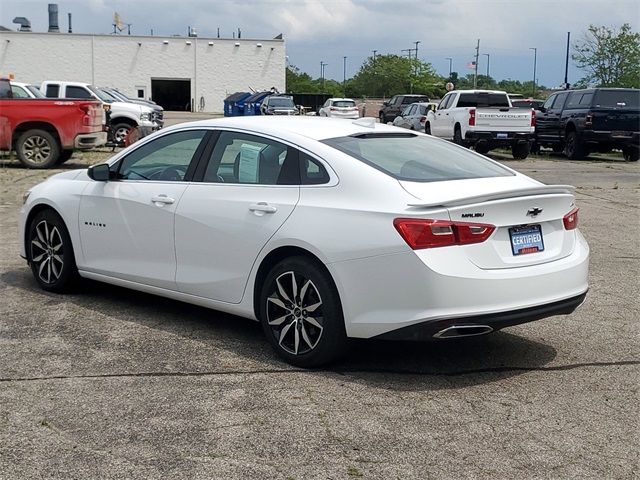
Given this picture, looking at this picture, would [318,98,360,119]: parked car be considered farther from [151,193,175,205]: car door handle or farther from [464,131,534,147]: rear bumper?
[151,193,175,205]: car door handle

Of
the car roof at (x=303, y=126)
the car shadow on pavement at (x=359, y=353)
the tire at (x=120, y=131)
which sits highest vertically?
the car roof at (x=303, y=126)

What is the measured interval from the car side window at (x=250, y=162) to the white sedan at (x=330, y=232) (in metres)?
0.01

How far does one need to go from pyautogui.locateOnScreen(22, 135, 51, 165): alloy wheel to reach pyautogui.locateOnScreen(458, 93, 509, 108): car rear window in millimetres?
13000

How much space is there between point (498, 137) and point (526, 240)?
19.1 metres

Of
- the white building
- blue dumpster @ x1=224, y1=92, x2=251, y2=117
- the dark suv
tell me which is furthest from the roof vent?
the dark suv

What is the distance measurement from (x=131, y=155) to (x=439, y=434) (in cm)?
359

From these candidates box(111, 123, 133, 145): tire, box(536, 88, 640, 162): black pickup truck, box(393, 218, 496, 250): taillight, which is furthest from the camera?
box(111, 123, 133, 145): tire

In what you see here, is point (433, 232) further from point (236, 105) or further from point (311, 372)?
point (236, 105)

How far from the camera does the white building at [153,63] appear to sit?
67062 mm

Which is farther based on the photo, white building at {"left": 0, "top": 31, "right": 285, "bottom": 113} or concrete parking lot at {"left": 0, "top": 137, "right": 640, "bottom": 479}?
white building at {"left": 0, "top": 31, "right": 285, "bottom": 113}

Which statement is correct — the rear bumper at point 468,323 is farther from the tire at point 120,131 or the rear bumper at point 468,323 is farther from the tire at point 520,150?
the tire at point 520,150

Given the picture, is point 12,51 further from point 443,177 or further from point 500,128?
point 443,177

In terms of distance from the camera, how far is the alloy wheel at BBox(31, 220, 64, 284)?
22.4ft

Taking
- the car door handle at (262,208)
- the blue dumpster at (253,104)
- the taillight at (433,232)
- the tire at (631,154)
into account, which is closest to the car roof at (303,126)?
the car door handle at (262,208)
